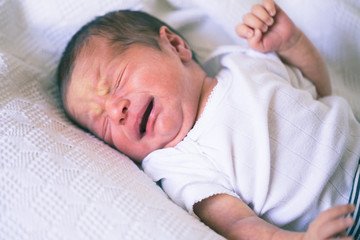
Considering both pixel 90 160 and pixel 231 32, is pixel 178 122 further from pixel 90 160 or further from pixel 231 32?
pixel 231 32

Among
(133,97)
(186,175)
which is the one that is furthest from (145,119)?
(186,175)

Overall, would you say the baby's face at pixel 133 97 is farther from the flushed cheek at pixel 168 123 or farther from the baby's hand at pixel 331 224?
the baby's hand at pixel 331 224

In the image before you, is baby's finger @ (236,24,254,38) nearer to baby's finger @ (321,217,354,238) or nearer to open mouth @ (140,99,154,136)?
open mouth @ (140,99,154,136)

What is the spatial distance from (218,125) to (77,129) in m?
0.39

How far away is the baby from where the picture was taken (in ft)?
2.89

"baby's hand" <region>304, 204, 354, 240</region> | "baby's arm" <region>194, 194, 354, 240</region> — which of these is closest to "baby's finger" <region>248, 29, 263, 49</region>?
"baby's arm" <region>194, 194, 354, 240</region>

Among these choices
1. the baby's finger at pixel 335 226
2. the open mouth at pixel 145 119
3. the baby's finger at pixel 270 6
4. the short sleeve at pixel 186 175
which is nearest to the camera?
the baby's finger at pixel 335 226

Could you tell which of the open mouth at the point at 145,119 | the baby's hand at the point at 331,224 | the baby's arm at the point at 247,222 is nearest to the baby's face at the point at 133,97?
the open mouth at the point at 145,119

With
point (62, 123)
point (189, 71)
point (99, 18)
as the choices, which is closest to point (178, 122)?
point (189, 71)

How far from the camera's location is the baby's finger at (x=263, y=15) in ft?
3.61

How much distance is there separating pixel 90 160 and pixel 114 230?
21 centimetres

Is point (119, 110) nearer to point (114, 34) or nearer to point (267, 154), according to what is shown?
point (114, 34)

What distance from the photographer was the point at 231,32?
1326 mm

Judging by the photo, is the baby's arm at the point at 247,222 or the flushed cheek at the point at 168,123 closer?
the baby's arm at the point at 247,222
